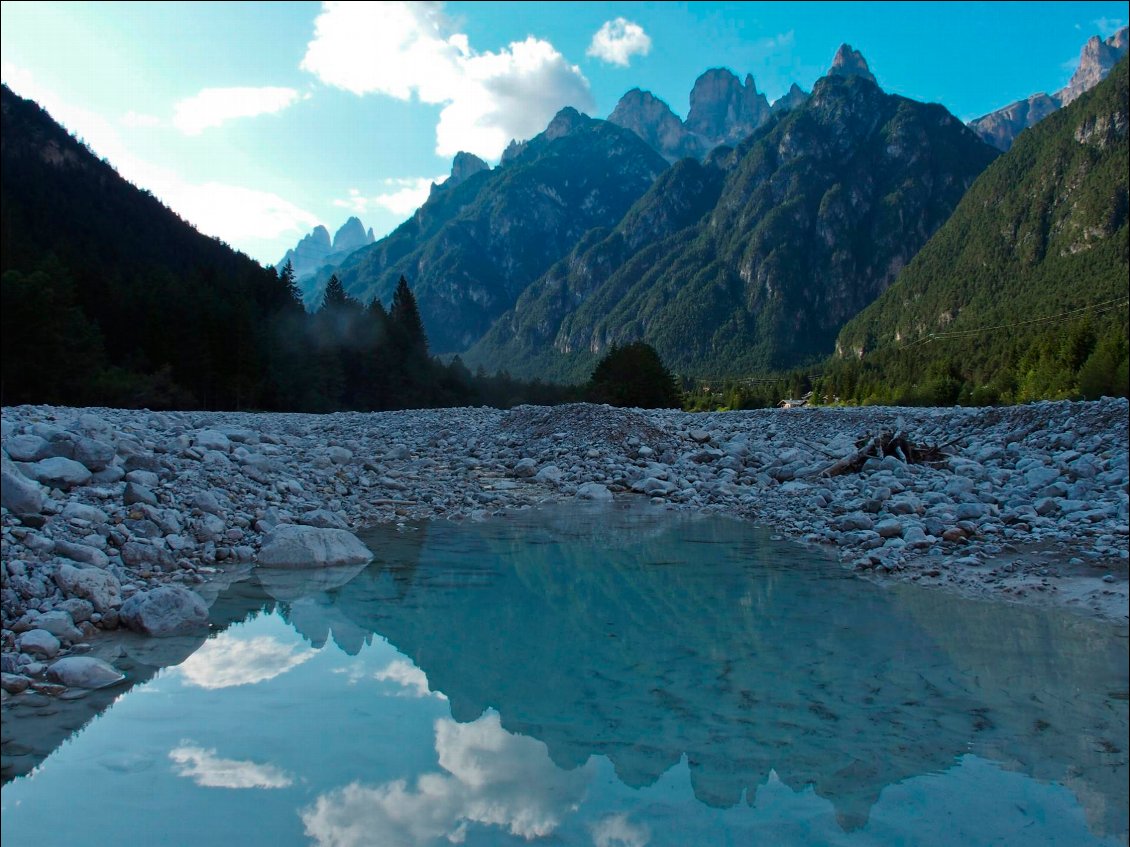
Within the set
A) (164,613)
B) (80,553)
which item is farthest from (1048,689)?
(80,553)

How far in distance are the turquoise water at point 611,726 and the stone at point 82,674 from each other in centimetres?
23

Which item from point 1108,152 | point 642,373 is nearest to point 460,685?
point 642,373

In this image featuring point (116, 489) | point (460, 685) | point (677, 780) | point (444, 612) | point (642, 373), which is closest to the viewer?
point (677, 780)

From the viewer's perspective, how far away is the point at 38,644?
5.02 m

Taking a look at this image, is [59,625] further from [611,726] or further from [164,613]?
[611,726]

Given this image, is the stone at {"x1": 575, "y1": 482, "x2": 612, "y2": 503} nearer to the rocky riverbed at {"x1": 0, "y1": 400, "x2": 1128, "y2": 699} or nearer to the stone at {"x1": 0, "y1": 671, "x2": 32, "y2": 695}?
the rocky riverbed at {"x1": 0, "y1": 400, "x2": 1128, "y2": 699}

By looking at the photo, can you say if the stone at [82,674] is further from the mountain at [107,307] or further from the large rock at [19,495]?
the mountain at [107,307]

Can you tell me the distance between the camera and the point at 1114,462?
1003cm

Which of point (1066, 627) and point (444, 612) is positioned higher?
point (1066, 627)

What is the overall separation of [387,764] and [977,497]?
940 centimetres

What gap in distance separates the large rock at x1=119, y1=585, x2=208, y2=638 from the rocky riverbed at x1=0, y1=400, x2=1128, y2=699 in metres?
0.02

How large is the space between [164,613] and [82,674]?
1.17 metres

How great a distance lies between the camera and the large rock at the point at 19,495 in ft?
21.8

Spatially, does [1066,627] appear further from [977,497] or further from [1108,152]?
[1108,152]
